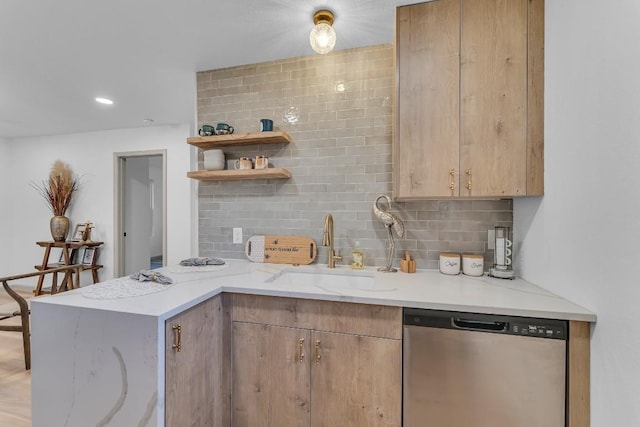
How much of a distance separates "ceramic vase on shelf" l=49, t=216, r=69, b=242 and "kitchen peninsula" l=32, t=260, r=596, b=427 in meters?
3.79

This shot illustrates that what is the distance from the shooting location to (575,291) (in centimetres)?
117

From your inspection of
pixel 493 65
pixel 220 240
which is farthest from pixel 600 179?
pixel 220 240

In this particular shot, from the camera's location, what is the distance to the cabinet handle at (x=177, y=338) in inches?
45.6

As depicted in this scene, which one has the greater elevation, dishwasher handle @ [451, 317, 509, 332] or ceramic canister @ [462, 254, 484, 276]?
ceramic canister @ [462, 254, 484, 276]

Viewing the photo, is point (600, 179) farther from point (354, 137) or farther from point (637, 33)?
point (354, 137)

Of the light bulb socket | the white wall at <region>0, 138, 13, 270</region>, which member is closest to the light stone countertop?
the light bulb socket

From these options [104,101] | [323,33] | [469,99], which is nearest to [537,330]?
[469,99]

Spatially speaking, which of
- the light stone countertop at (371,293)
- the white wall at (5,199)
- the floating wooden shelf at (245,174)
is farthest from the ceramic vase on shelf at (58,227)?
the light stone countertop at (371,293)

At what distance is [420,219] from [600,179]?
95cm

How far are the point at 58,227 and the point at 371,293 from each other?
4.86 m

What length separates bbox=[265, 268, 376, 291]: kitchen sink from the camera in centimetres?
179

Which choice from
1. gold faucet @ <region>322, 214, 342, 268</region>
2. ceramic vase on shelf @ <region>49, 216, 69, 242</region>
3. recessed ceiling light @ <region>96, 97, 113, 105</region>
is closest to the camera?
gold faucet @ <region>322, 214, 342, 268</region>

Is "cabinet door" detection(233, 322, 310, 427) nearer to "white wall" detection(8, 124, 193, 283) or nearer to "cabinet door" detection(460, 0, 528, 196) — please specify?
"cabinet door" detection(460, 0, 528, 196)

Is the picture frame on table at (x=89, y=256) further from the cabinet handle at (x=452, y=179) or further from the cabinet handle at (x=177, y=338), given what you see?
the cabinet handle at (x=452, y=179)
